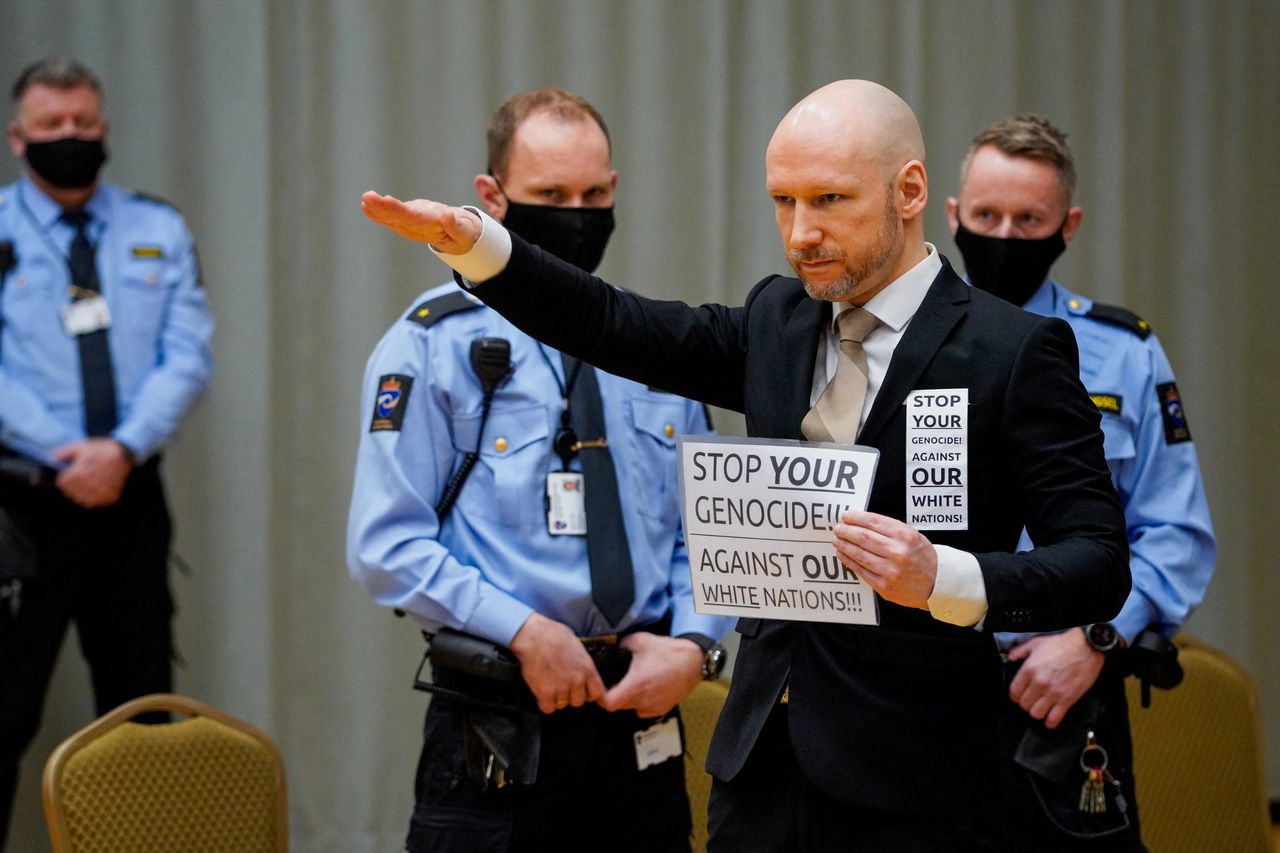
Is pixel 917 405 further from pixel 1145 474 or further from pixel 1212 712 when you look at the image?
pixel 1212 712

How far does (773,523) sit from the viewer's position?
1827 mm

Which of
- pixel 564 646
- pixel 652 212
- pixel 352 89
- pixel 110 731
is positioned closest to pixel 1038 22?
pixel 652 212

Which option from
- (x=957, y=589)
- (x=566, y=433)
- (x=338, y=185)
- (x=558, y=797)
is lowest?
(x=558, y=797)

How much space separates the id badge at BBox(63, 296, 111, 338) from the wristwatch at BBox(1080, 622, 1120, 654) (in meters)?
2.70

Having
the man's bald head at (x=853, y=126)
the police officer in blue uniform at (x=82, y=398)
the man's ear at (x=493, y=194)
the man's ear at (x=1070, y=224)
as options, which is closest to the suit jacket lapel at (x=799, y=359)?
the man's bald head at (x=853, y=126)

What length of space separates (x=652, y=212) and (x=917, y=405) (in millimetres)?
3038

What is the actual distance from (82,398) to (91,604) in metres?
0.56

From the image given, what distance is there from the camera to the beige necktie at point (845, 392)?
6.10 feet

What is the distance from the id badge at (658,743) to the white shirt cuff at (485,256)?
1124 mm

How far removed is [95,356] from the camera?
3949mm

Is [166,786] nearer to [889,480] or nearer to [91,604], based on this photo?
[91,604]

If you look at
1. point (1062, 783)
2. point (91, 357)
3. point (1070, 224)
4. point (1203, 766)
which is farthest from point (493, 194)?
point (1203, 766)

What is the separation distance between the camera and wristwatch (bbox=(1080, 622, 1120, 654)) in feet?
9.03

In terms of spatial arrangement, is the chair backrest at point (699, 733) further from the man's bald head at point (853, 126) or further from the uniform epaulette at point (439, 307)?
the man's bald head at point (853, 126)
